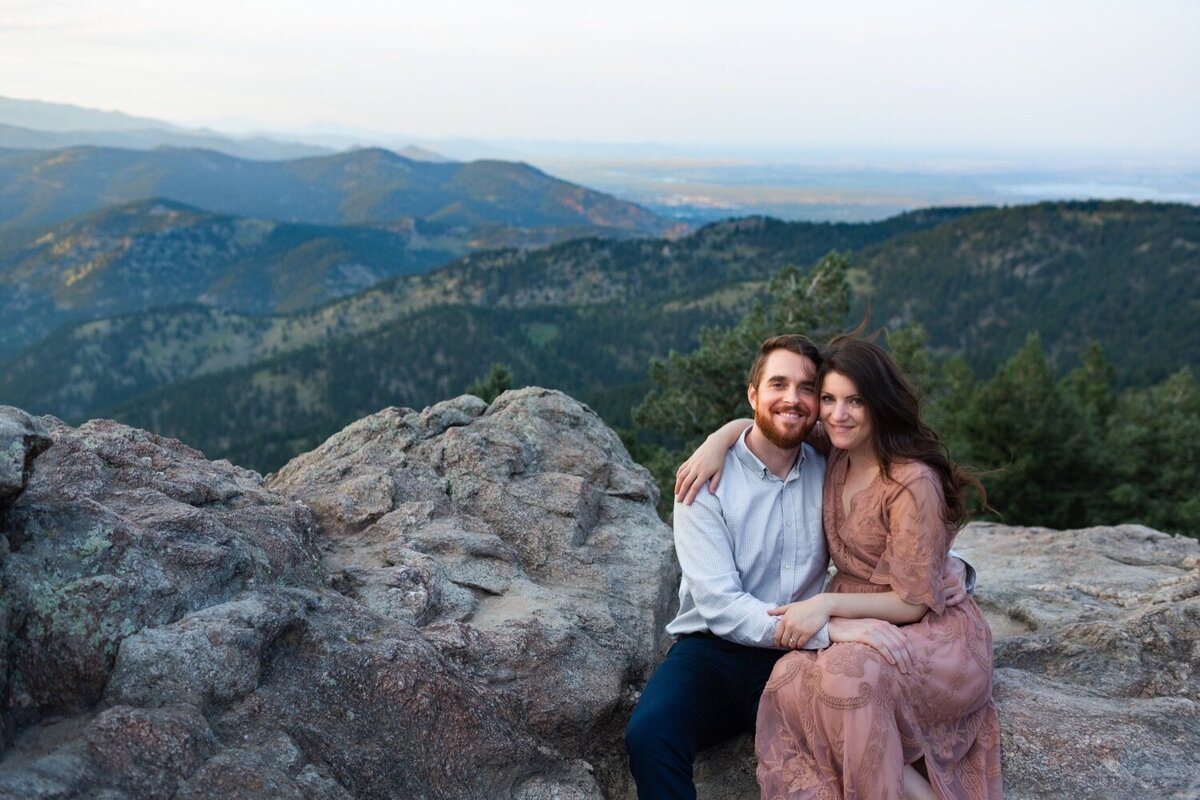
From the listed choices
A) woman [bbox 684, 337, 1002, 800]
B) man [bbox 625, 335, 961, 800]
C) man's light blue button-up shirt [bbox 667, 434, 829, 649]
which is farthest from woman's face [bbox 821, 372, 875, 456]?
man's light blue button-up shirt [bbox 667, 434, 829, 649]

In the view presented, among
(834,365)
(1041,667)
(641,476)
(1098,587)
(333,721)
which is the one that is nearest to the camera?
(333,721)

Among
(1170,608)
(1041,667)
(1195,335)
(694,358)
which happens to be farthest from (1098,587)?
(1195,335)

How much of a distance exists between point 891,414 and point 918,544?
0.95 m

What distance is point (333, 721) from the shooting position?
18.2 ft

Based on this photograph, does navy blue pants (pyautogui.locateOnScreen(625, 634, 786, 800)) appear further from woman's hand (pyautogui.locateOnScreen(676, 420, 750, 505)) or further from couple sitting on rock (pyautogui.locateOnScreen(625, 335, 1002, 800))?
woman's hand (pyautogui.locateOnScreen(676, 420, 750, 505))

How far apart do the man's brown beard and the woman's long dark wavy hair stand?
0.51 meters

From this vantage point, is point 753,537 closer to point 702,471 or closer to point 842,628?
point 702,471

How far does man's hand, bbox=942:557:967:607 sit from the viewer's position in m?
6.14

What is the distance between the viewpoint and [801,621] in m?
5.84

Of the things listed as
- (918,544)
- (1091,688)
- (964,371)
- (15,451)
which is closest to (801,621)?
(918,544)

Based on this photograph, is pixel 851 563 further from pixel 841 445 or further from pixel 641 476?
pixel 641 476

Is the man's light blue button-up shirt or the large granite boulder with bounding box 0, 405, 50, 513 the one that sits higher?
the large granite boulder with bounding box 0, 405, 50, 513

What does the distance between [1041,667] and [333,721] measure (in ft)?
21.0

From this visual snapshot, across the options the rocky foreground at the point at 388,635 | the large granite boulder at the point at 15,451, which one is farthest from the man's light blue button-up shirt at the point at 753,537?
the large granite boulder at the point at 15,451
